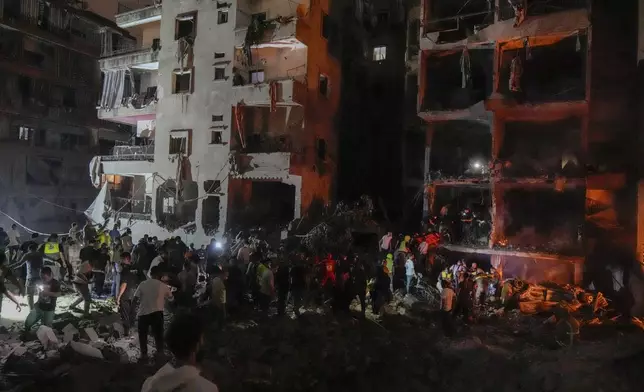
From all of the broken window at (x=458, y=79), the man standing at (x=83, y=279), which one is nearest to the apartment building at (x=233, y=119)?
the broken window at (x=458, y=79)

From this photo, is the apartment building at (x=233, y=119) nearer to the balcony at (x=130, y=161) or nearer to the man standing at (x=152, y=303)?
the balcony at (x=130, y=161)

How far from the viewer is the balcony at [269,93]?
24797 millimetres

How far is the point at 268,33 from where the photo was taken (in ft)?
83.8

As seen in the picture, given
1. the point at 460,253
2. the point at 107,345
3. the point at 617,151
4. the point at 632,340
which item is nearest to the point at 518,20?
the point at 617,151

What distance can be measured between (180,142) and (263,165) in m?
6.42

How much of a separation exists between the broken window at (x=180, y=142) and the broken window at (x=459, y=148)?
1396 centimetres

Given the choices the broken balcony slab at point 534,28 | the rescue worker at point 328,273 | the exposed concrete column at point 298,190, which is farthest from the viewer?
the exposed concrete column at point 298,190

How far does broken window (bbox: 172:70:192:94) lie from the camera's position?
94.5ft

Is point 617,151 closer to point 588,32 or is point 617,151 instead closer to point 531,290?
point 588,32

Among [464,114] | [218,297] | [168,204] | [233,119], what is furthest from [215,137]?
[218,297]

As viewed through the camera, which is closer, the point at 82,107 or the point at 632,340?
the point at 632,340

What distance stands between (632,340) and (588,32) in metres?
12.6

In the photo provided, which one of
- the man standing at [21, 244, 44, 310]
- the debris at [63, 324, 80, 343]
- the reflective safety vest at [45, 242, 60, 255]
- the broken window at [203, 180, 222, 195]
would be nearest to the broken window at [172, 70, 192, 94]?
the broken window at [203, 180, 222, 195]

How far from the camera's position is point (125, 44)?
37.6 m
